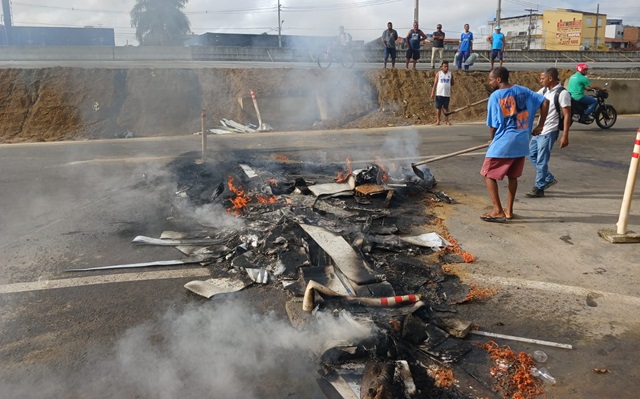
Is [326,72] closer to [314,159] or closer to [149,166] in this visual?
[314,159]

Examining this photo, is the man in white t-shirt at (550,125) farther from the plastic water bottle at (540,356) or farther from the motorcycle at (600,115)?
the motorcycle at (600,115)

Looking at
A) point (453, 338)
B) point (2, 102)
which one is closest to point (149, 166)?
point (453, 338)

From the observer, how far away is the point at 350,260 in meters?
4.29

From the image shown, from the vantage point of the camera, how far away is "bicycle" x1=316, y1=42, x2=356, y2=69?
17312mm

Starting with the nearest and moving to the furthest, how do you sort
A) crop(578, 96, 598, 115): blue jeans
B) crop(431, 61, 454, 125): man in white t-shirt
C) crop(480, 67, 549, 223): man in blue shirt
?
crop(480, 67, 549, 223): man in blue shirt < crop(578, 96, 598, 115): blue jeans < crop(431, 61, 454, 125): man in white t-shirt

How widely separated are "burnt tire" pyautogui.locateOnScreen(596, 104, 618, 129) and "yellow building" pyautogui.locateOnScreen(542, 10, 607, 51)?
2096 inches

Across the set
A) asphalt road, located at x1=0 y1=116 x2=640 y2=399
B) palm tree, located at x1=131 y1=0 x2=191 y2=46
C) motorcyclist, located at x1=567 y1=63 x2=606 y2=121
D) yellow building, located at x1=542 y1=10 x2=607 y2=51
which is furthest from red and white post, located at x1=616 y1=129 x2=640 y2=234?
yellow building, located at x1=542 y1=10 x2=607 y2=51

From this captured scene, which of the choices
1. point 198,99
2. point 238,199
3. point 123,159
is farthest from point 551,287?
point 198,99

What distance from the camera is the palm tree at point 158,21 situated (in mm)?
46312

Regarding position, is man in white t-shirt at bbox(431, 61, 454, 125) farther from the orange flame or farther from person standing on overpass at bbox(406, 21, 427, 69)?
the orange flame

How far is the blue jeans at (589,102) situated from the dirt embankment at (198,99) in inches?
173

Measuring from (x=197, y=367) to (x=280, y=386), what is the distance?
57 cm

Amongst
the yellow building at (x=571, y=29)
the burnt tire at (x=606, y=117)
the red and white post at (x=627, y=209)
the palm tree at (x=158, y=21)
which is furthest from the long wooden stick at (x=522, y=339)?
the yellow building at (x=571, y=29)

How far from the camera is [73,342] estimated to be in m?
3.32
